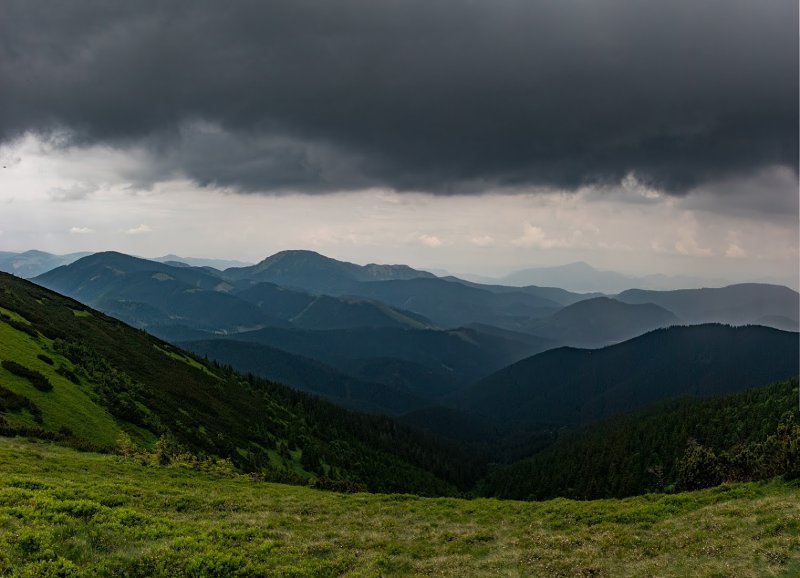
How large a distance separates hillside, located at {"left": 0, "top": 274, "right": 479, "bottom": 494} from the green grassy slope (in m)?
12.6

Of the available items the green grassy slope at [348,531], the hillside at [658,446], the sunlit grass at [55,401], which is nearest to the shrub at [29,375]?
the sunlit grass at [55,401]

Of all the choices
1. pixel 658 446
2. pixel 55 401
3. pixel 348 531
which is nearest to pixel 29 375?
pixel 55 401

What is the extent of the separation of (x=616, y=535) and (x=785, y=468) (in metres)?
17.3

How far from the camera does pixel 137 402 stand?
212ft

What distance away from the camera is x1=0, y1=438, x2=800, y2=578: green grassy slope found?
19.1m

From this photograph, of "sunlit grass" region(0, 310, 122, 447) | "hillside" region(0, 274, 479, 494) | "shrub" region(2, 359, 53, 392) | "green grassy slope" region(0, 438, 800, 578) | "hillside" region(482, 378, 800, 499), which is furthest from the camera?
"hillside" region(482, 378, 800, 499)

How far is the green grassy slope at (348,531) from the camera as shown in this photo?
62.7ft

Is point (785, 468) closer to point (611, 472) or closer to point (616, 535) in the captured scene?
point (616, 535)

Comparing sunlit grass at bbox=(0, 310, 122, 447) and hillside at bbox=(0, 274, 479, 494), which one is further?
hillside at bbox=(0, 274, 479, 494)

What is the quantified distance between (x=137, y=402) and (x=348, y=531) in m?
51.6

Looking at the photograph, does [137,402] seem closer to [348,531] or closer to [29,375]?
[29,375]

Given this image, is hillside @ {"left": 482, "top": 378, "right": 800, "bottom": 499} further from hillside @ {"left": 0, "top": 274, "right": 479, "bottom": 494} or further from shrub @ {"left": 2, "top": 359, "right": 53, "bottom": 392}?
shrub @ {"left": 2, "top": 359, "right": 53, "bottom": 392}

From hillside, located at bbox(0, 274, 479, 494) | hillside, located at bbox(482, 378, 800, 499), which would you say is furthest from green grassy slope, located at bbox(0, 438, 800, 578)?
hillside, located at bbox(482, 378, 800, 499)

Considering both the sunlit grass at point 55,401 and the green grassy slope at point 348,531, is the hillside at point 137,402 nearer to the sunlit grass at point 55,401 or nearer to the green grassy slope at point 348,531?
the sunlit grass at point 55,401
